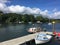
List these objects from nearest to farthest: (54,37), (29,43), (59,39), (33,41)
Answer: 1. (29,43)
2. (33,41)
3. (59,39)
4. (54,37)

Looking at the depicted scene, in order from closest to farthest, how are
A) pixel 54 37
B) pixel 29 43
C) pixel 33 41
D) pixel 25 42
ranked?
pixel 25 42 → pixel 29 43 → pixel 33 41 → pixel 54 37

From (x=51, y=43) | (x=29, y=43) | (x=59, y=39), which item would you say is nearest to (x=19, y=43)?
(x=29, y=43)

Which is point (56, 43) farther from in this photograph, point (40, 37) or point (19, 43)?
point (19, 43)

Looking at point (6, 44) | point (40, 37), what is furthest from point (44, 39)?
point (6, 44)

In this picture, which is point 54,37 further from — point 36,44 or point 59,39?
point 36,44

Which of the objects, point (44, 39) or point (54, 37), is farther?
point (54, 37)

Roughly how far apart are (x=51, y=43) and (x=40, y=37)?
3674 mm

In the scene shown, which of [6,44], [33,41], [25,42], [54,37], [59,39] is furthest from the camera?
[54,37]

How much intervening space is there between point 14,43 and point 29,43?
5.30m

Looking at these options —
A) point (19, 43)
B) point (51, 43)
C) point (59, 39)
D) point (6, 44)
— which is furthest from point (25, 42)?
point (59, 39)

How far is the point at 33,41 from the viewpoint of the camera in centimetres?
3772

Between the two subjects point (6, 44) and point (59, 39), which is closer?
point (6, 44)

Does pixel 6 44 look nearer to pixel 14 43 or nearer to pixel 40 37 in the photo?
pixel 14 43

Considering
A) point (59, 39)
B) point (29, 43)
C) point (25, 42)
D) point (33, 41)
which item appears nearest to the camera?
point (25, 42)
